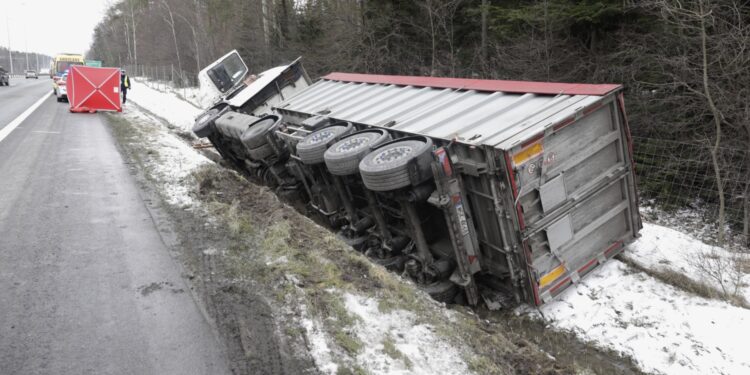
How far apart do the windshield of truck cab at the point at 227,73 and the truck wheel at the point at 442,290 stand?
30.8 ft

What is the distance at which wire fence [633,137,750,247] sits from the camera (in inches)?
314

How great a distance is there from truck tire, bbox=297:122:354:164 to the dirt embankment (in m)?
0.80

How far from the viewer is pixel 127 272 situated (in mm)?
4898

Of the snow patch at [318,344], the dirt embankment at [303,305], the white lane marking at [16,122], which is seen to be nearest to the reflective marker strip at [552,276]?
the dirt embankment at [303,305]

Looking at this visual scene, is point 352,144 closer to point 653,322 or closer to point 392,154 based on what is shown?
point 392,154

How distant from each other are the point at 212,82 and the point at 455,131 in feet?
30.6

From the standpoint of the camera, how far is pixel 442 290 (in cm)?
543

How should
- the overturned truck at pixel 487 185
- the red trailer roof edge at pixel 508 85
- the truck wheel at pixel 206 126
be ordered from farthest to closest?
the truck wheel at pixel 206 126 → the red trailer roof edge at pixel 508 85 → the overturned truck at pixel 487 185

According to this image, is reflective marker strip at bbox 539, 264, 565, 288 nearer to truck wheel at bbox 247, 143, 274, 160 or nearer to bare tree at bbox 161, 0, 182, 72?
truck wheel at bbox 247, 143, 274, 160

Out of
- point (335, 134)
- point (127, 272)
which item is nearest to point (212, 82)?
point (335, 134)

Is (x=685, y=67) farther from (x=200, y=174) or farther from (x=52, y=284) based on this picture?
(x=52, y=284)

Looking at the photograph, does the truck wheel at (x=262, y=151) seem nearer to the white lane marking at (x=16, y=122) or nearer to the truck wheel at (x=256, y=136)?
the truck wheel at (x=256, y=136)

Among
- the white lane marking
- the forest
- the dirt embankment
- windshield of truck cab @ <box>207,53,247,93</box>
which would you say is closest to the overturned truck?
the dirt embankment

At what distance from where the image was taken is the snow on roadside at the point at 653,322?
4.40 metres
